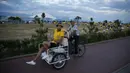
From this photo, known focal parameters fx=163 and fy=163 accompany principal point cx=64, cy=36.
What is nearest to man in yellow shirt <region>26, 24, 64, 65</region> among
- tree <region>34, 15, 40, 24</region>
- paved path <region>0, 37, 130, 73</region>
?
paved path <region>0, 37, 130, 73</region>

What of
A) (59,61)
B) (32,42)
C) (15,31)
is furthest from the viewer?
(59,61)

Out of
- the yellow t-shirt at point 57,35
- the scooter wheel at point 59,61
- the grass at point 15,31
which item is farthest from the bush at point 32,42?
the scooter wheel at point 59,61

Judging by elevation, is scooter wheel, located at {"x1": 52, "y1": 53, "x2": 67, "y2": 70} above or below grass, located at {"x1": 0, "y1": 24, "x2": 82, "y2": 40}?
below

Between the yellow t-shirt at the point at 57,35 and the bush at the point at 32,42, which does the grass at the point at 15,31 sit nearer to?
the bush at the point at 32,42

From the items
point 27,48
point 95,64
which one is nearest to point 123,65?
point 95,64

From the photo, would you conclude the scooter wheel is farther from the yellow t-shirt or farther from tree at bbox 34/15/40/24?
tree at bbox 34/15/40/24

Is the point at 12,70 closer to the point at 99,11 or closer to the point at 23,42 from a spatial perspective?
the point at 23,42

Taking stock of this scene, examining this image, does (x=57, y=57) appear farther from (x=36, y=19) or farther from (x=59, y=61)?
(x=36, y=19)

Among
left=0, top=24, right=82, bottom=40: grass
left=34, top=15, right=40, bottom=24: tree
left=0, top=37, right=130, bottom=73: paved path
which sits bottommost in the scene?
left=0, top=37, right=130, bottom=73: paved path

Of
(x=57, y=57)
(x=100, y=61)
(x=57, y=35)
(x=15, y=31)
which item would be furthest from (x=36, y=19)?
(x=100, y=61)

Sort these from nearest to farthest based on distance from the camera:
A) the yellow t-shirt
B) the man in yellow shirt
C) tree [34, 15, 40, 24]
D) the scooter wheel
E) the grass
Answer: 1. the grass
2. tree [34, 15, 40, 24]
3. the man in yellow shirt
4. the yellow t-shirt
5. the scooter wheel

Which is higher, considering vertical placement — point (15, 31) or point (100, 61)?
point (15, 31)

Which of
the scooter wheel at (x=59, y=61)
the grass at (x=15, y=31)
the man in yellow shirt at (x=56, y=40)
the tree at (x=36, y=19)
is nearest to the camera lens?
the grass at (x=15, y=31)

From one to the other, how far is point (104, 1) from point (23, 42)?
1419 millimetres
